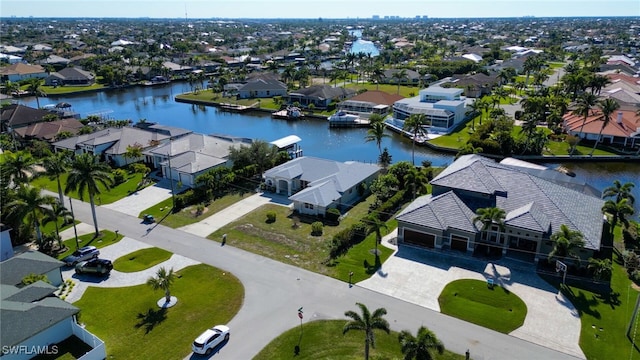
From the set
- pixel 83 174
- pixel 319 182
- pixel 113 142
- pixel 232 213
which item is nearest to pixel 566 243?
pixel 319 182

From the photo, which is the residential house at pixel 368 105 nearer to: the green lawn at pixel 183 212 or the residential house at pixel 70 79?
the green lawn at pixel 183 212

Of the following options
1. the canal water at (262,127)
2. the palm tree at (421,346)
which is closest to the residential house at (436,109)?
the canal water at (262,127)

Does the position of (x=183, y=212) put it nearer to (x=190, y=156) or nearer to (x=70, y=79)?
(x=190, y=156)

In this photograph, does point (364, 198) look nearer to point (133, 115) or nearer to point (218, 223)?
point (218, 223)

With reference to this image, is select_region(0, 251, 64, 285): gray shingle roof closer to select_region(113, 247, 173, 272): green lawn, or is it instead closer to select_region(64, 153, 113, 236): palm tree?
select_region(113, 247, 173, 272): green lawn

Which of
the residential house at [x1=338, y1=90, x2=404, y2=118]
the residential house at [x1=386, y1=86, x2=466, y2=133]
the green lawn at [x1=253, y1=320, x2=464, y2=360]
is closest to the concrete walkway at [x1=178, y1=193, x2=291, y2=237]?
the green lawn at [x1=253, y1=320, x2=464, y2=360]
